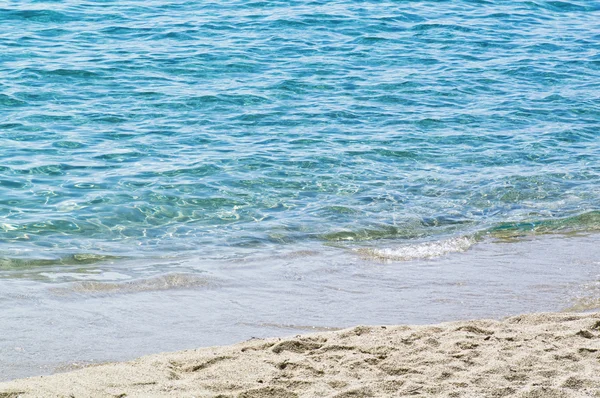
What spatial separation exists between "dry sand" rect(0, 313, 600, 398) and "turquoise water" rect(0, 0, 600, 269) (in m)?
2.55

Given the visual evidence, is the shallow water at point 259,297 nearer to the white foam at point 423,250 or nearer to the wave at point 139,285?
the wave at point 139,285

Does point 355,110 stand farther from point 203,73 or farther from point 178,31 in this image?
point 178,31

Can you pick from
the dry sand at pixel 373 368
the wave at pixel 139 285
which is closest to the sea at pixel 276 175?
the wave at pixel 139 285

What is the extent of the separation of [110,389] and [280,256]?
3354 mm

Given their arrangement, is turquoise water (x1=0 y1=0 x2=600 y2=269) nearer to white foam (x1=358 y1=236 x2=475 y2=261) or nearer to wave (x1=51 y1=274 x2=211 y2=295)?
white foam (x1=358 y1=236 x2=475 y2=261)

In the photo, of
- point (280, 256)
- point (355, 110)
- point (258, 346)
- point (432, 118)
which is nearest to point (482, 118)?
point (432, 118)

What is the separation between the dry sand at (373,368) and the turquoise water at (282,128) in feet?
8.37

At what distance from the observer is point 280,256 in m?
8.14

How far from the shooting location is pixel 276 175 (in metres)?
10.3

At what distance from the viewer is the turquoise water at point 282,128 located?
352 inches

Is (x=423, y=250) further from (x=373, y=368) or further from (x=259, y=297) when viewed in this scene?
(x=373, y=368)

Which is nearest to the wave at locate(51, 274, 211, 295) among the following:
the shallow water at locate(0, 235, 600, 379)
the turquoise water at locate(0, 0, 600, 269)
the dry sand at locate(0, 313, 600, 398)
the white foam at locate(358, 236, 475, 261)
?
the shallow water at locate(0, 235, 600, 379)

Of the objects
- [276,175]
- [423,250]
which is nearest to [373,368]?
[423,250]

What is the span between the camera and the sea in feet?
22.8
